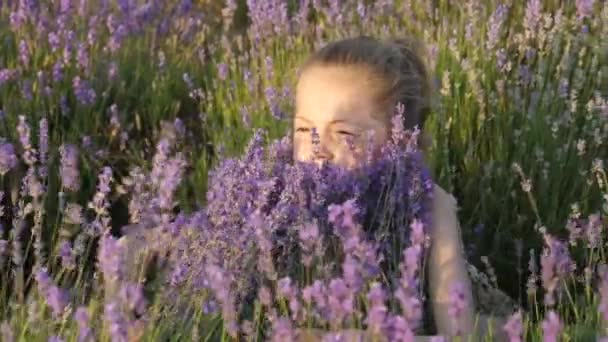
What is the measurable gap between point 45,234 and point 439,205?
4.70ft

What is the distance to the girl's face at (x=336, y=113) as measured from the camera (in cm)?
276

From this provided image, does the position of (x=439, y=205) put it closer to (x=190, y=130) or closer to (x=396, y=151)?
(x=396, y=151)

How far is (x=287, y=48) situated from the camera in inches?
172

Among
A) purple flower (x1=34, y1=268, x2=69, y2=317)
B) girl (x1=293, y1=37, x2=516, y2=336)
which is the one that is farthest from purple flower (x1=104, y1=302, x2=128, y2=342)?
girl (x1=293, y1=37, x2=516, y2=336)

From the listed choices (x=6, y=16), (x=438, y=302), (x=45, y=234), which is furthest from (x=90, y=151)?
(x=438, y=302)

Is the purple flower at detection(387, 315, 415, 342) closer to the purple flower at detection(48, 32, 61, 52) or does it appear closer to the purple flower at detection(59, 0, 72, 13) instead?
the purple flower at detection(48, 32, 61, 52)

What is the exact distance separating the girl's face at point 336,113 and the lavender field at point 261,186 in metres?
0.11

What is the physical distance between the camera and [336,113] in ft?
9.18

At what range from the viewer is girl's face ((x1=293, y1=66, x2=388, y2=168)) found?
2.76 metres

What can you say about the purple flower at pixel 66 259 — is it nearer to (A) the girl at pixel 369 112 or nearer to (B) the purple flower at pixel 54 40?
(A) the girl at pixel 369 112

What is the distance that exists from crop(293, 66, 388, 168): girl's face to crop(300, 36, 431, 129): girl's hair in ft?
0.12

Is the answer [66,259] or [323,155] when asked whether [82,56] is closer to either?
[323,155]

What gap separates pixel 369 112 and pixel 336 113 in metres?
0.12

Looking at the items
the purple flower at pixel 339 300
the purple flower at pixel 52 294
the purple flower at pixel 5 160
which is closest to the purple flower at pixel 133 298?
the purple flower at pixel 52 294
